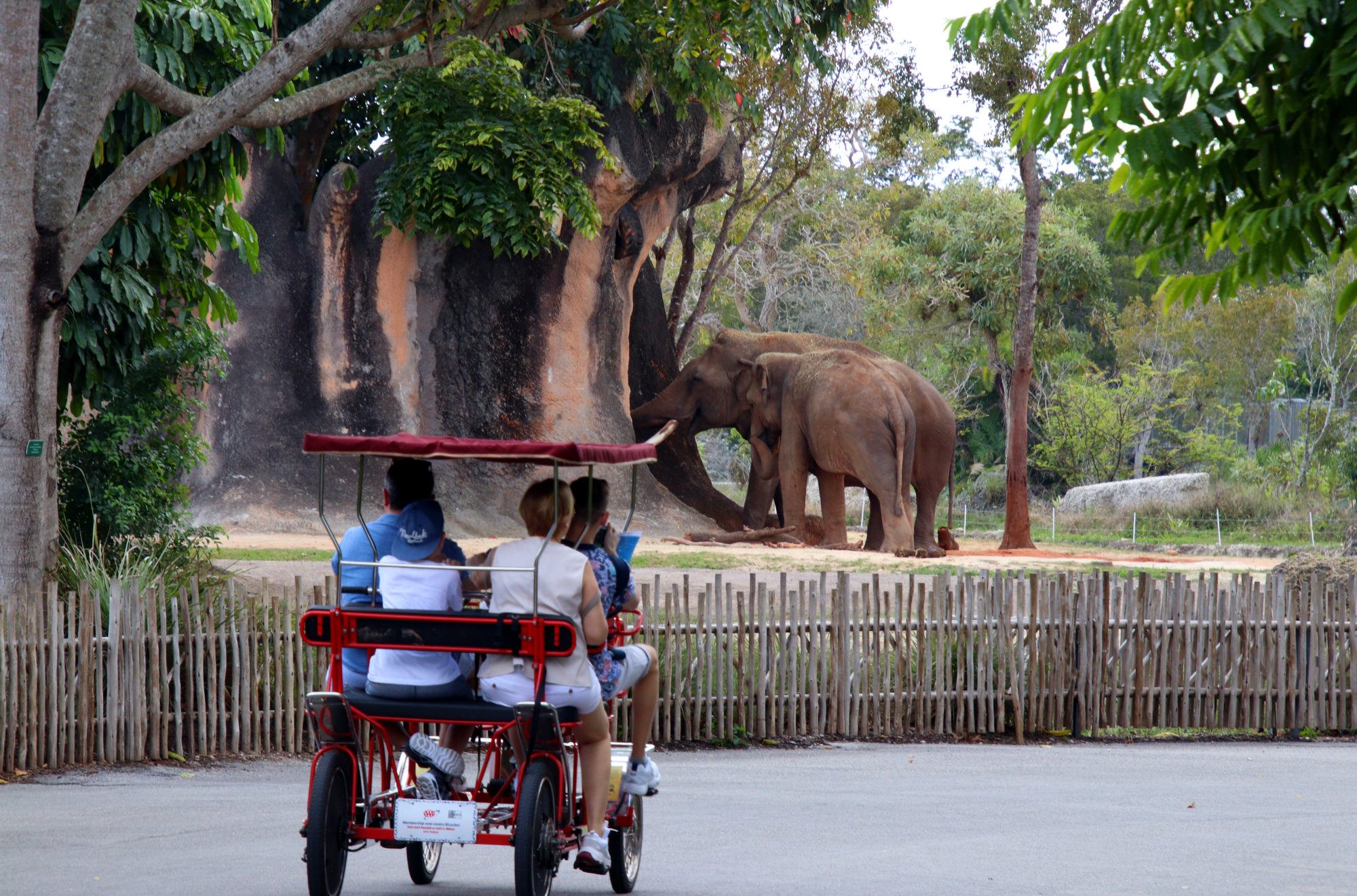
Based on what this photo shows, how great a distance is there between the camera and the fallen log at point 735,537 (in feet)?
73.2

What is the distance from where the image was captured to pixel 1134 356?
45.7 m

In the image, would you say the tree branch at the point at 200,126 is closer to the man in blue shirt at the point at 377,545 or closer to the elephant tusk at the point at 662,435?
the elephant tusk at the point at 662,435

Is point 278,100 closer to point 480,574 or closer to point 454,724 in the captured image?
point 480,574

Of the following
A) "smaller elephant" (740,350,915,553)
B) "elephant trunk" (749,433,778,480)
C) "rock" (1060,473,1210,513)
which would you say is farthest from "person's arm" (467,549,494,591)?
"rock" (1060,473,1210,513)

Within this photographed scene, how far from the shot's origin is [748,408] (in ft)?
82.7

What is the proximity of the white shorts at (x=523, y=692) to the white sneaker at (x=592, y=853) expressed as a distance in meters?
0.46

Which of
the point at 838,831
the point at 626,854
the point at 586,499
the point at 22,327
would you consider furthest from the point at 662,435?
the point at 22,327

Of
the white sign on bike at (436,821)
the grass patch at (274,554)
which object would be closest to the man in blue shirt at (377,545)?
the white sign on bike at (436,821)

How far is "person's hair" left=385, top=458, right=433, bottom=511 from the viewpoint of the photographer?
229 inches

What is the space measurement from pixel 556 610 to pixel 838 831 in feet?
8.66

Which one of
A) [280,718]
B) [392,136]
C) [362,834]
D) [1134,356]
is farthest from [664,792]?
[1134,356]

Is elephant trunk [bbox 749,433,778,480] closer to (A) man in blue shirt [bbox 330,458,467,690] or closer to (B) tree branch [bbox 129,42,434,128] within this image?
(B) tree branch [bbox 129,42,434,128]

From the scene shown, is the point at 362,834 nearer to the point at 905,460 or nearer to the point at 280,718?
the point at 280,718

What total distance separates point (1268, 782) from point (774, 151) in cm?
2167
